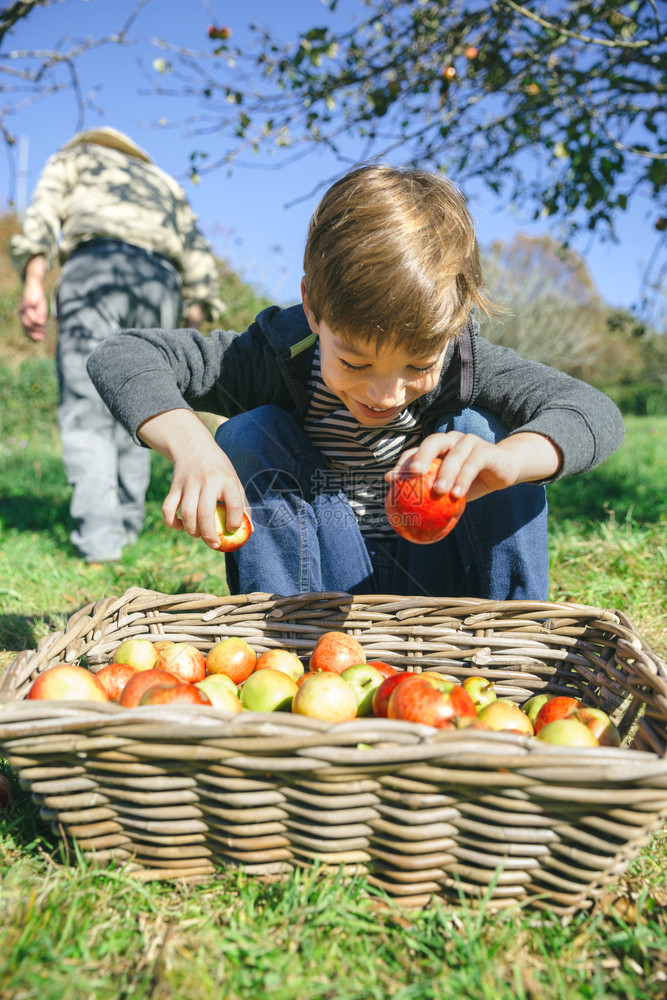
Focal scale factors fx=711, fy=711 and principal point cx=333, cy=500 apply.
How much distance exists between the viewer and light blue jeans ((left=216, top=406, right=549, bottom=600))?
2.02m

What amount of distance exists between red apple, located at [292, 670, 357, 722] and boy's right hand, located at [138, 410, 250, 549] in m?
0.38

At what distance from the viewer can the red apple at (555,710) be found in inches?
61.6

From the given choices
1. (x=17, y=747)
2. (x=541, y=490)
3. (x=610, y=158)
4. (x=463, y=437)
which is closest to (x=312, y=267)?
(x=463, y=437)

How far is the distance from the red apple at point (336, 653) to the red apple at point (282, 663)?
0.12ft

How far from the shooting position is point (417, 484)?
1596 millimetres

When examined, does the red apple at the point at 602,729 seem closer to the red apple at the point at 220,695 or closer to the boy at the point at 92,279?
the red apple at the point at 220,695

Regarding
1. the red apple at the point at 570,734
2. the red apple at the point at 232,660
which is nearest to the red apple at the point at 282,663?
the red apple at the point at 232,660

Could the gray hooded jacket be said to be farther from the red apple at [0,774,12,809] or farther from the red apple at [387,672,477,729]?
the red apple at [0,774,12,809]

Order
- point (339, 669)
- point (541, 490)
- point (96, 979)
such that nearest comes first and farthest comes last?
point (96, 979) < point (339, 669) < point (541, 490)

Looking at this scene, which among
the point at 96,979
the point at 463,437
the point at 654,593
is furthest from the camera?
the point at 654,593

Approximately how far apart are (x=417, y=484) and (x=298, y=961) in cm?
93

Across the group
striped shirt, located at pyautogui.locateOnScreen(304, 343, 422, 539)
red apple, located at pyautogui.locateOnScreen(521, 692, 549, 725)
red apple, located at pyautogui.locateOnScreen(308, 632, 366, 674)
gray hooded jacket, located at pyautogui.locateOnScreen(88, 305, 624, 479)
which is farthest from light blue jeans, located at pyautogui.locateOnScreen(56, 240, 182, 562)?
red apple, located at pyautogui.locateOnScreen(521, 692, 549, 725)

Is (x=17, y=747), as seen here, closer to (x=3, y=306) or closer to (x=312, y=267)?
(x=312, y=267)

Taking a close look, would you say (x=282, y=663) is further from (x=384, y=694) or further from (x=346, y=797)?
(x=346, y=797)
